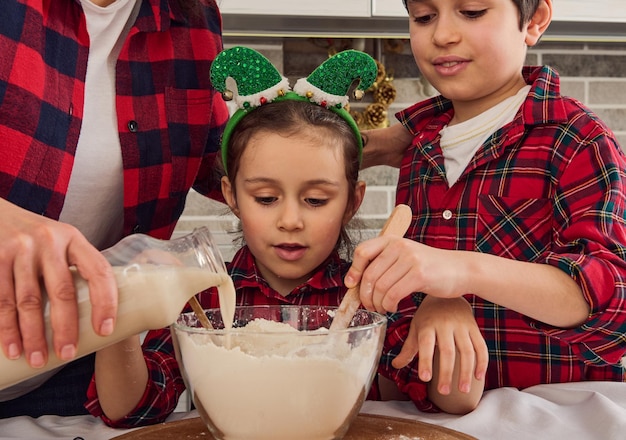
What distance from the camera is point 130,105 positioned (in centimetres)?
133

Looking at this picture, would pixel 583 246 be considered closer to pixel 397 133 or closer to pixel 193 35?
pixel 397 133

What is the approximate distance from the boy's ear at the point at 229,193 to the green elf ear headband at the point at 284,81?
97 millimetres

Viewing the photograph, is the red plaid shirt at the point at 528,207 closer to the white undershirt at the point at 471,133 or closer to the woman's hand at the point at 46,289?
the white undershirt at the point at 471,133

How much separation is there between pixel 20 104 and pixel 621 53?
2.44 m

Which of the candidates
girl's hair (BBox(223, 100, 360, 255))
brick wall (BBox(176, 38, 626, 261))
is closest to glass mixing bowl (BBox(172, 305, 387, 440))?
girl's hair (BBox(223, 100, 360, 255))

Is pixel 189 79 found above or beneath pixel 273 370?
above

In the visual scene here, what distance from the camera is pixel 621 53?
2916 millimetres

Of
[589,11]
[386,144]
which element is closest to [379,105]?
[589,11]

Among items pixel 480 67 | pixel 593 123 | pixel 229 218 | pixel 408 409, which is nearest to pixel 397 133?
pixel 480 67

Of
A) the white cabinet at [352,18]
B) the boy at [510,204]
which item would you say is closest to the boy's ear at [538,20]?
the boy at [510,204]

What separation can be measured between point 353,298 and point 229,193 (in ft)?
1.82

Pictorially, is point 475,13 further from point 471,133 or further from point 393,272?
point 393,272

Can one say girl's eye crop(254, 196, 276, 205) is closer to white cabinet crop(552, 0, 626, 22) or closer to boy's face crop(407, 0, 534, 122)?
boy's face crop(407, 0, 534, 122)

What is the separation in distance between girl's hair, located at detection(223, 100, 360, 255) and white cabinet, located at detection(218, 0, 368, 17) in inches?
44.3
